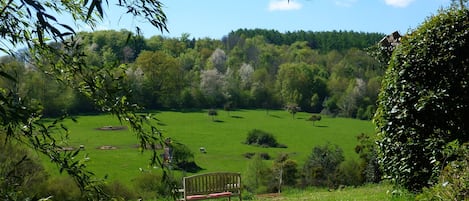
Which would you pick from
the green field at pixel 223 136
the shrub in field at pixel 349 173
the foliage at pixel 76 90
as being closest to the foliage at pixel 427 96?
the foliage at pixel 76 90

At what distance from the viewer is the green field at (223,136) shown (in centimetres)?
4631

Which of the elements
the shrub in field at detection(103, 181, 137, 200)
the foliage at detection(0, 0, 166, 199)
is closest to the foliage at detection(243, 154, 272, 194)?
the shrub in field at detection(103, 181, 137, 200)

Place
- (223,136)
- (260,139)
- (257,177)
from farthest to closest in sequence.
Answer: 1. (223,136)
2. (260,139)
3. (257,177)

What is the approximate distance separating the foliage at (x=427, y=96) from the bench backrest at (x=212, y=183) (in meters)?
3.81

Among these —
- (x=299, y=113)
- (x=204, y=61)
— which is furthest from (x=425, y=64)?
(x=204, y=61)

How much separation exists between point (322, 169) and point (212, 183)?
24927 millimetres

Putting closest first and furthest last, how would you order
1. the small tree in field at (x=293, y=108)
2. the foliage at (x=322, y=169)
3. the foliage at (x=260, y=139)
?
the foliage at (x=322, y=169) < the foliage at (x=260, y=139) < the small tree in field at (x=293, y=108)

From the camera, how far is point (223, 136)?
209 ft

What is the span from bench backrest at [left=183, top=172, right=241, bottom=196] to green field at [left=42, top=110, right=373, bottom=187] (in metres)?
29.0

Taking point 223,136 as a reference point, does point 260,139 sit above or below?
below

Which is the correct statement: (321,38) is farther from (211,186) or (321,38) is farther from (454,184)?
(454,184)

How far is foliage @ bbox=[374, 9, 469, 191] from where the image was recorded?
688 centimetres

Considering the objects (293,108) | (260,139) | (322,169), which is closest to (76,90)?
(322,169)

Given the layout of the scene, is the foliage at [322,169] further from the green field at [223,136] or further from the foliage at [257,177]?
the green field at [223,136]
